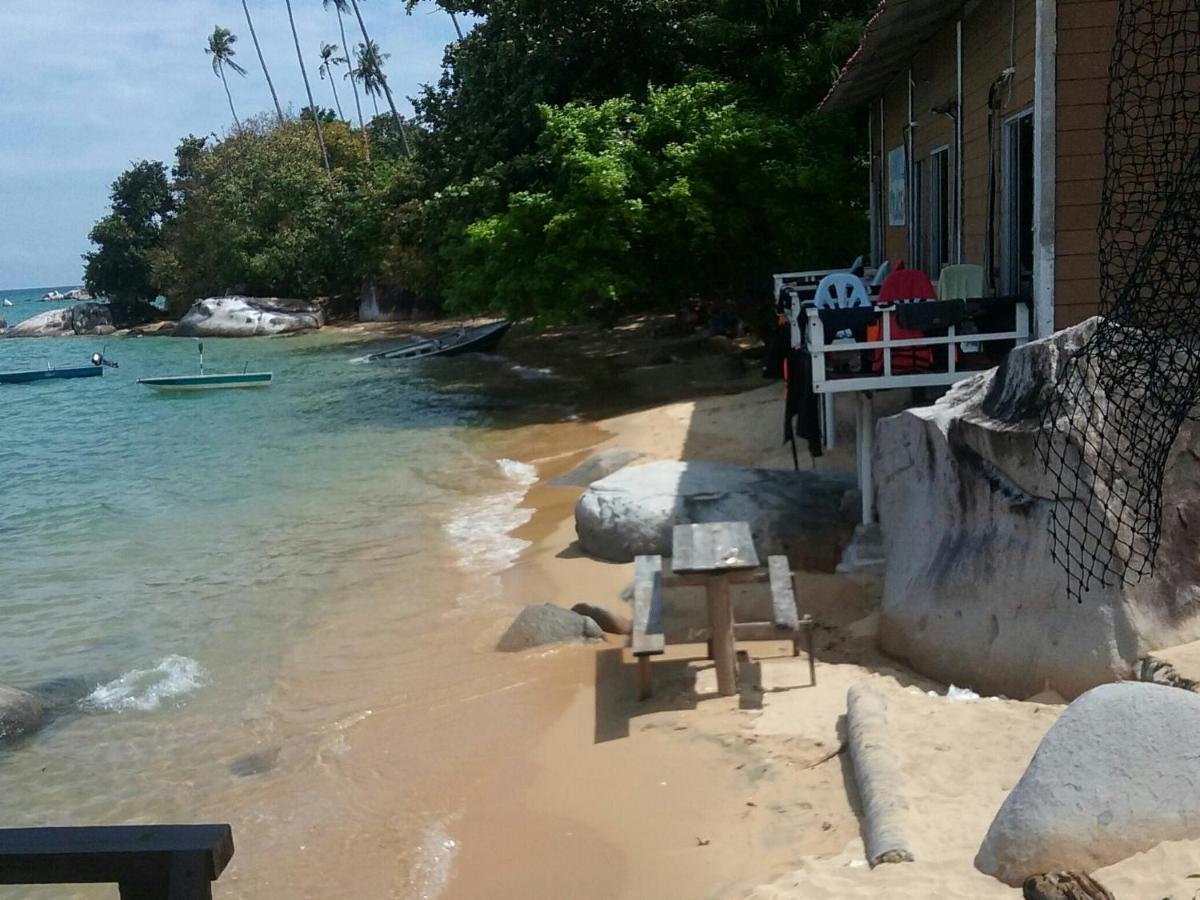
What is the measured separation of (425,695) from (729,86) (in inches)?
578

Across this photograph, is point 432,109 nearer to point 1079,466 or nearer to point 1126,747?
point 1079,466

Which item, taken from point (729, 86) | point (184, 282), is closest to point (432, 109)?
point (729, 86)

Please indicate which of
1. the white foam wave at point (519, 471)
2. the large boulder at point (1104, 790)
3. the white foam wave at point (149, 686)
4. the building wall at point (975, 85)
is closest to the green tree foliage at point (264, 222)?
the white foam wave at point (519, 471)

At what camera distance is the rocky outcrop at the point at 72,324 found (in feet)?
198

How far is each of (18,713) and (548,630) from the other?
381 cm

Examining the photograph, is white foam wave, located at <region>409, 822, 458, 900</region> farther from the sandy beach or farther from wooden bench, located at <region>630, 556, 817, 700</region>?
wooden bench, located at <region>630, 556, 817, 700</region>

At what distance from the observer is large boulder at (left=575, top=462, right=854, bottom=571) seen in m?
→ 10.0

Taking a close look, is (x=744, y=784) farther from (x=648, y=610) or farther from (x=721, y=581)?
(x=648, y=610)

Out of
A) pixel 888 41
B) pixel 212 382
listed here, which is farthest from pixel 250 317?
pixel 888 41

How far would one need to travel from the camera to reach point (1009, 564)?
6746 millimetres

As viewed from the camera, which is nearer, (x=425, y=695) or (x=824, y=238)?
(x=425, y=695)

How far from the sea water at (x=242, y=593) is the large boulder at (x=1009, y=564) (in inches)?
123

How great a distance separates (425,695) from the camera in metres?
8.48

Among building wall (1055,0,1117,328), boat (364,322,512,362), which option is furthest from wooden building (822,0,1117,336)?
boat (364,322,512,362)
